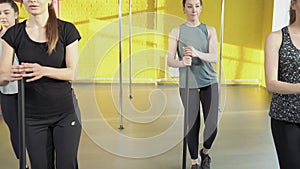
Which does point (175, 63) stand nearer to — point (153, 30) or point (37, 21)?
point (37, 21)

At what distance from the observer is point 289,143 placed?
1551 mm

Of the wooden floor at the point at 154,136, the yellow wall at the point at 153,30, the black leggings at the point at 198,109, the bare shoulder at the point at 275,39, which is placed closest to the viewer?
the bare shoulder at the point at 275,39

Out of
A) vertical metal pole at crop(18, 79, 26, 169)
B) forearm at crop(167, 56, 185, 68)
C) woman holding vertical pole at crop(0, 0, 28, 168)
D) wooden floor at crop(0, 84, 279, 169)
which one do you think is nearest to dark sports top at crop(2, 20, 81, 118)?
vertical metal pole at crop(18, 79, 26, 169)

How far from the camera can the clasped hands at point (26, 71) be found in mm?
1440

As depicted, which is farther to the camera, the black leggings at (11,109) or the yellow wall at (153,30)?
the yellow wall at (153,30)

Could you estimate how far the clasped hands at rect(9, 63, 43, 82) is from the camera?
1.44 metres

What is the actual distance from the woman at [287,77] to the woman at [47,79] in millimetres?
880

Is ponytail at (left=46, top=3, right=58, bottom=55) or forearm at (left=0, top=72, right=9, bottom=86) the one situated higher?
ponytail at (left=46, top=3, right=58, bottom=55)

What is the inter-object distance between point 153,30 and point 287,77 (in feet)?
16.5

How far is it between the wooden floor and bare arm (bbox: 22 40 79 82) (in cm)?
138

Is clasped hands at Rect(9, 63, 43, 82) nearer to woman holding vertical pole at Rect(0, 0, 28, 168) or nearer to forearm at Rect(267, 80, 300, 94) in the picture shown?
woman holding vertical pole at Rect(0, 0, 28, 168)

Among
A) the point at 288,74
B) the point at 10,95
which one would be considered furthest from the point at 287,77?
the point at 10,95

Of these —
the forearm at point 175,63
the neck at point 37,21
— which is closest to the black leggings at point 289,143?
the forearm at point 175,63

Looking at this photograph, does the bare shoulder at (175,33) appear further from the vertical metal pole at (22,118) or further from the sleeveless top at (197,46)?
the vertical metal pole at (22,118)
